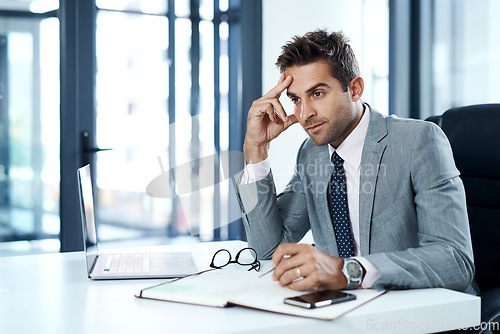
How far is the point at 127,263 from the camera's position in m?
1.32

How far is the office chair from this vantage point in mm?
1547

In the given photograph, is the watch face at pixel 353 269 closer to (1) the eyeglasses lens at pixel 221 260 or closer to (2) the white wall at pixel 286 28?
(1) the eyeglasses lens at pixel 221 260

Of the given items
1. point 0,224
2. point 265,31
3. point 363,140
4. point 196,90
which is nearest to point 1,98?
point 0,224

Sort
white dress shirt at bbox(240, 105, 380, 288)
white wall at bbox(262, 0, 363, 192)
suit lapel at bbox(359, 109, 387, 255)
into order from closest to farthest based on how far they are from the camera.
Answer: suit lapel at bbox(359, 109, 387, 255)
white dress shirt at bbox(240, 105, 380, 288)
white wall at bbox(262, 0, 363, 192)

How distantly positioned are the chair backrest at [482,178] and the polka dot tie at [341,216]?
0.39m

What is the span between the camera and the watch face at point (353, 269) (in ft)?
3.42

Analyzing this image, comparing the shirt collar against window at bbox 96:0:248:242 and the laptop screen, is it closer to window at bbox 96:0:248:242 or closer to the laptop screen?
the laptop screen

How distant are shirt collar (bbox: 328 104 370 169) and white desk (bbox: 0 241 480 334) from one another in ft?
1.80

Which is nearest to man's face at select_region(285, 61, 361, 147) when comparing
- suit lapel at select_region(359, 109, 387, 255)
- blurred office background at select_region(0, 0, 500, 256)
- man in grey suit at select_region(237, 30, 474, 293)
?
man in grey suit at select_region(237, 30, 474, 293)

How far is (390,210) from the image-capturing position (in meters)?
1.40

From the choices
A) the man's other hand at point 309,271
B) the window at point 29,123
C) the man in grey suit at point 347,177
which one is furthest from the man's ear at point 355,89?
the window at point 29,123

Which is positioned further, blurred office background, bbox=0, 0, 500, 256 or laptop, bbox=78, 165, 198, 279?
blurred office background, bbox=0, 0, 500, 256

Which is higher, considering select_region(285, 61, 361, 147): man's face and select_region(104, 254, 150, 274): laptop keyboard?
select_region(285, 61, 361, 147): man's face

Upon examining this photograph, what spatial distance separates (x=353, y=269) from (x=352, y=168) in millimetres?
542
